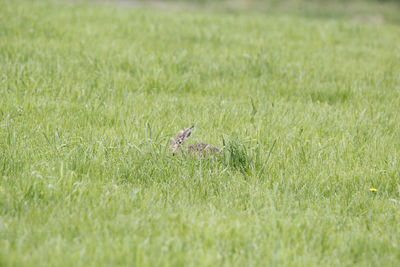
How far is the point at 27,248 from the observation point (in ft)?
8.76

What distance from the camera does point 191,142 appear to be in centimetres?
438

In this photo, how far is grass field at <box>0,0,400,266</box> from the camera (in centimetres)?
284

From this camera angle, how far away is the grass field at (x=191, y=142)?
284 centimetres

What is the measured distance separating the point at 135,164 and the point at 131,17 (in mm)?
6182

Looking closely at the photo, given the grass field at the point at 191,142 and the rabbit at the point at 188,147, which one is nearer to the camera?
the grass field at the point at 191,142

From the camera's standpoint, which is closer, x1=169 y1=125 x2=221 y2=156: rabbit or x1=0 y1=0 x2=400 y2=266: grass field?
x1=0 y1=0 x2=400 y2=266: grass field

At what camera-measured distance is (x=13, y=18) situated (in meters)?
7.95

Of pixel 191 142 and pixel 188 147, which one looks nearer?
pixel 188 147

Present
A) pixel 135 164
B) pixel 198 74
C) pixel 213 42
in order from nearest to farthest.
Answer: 1. pixel 135 164
2. pixel 198 74
3. pixel 213 42

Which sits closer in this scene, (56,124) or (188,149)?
(188,149)

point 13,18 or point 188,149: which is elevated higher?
point 13,18

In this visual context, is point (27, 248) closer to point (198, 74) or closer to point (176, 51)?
point (198, 74)

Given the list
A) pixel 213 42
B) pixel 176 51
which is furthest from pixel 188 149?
pixel 213 42

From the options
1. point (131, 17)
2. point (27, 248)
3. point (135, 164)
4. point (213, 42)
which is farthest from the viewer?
point (131, 17)
